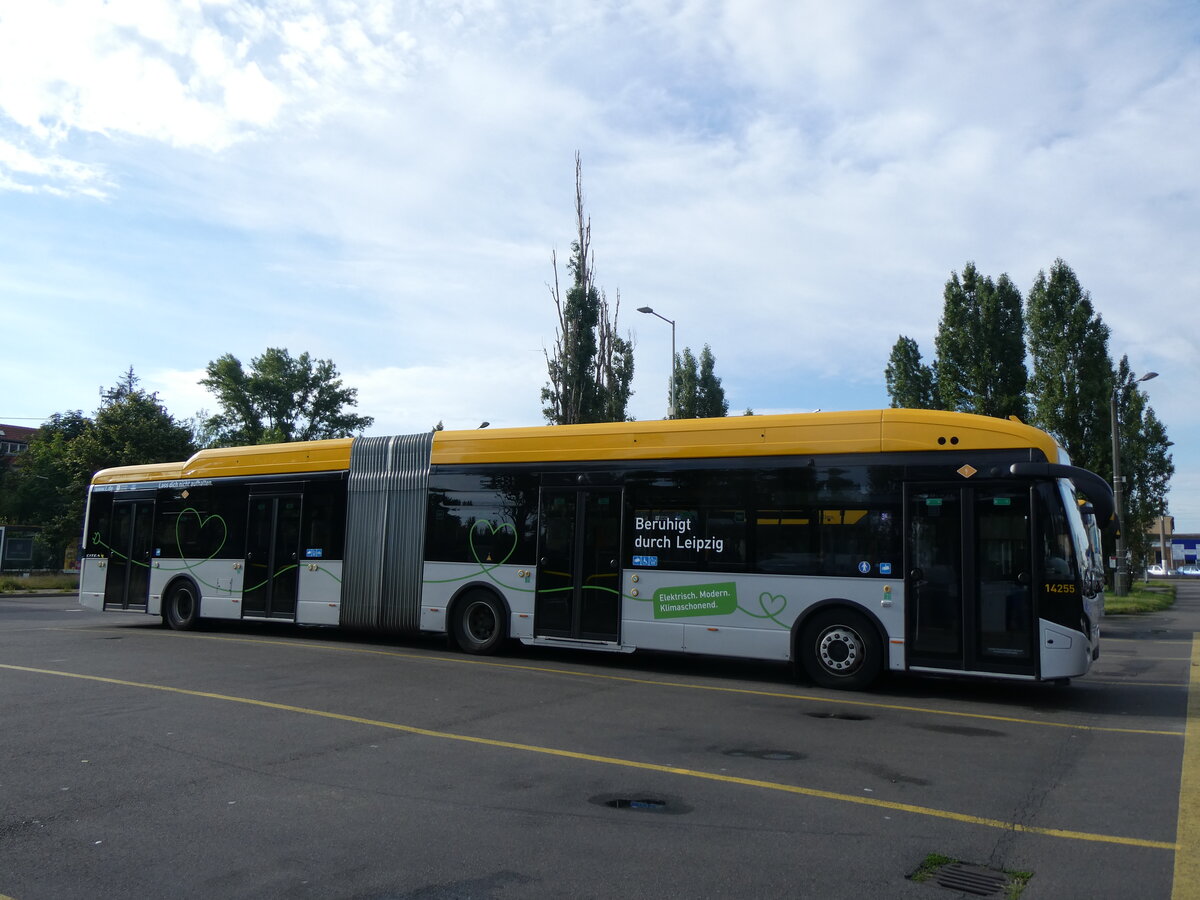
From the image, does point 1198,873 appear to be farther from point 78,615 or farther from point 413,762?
point 78,615

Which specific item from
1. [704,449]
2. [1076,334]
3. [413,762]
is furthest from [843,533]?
[1076,334]

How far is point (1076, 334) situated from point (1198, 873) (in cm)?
3537

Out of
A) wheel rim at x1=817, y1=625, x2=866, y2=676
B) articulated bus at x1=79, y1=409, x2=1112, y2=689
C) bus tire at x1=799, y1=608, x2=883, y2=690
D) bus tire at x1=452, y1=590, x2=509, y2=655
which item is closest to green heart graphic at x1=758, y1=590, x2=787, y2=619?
articulated bus at x1=79, y1=409, x2=1112, y2=689

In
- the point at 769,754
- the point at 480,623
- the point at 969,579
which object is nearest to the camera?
the point at 769,754

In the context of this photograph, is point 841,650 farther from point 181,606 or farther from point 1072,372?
point 1072,372

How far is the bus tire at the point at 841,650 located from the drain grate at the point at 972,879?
5.79 metres

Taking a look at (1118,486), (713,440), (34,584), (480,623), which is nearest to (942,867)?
(713,440)

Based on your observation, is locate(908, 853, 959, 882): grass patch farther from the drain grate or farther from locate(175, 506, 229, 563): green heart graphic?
locate(175, 506, 229, 563): green heart graphic

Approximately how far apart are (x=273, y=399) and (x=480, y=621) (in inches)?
1772

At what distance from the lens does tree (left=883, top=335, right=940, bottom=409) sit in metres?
41.1

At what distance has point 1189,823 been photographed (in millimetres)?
5727

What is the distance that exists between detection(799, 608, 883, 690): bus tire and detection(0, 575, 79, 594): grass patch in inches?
1321

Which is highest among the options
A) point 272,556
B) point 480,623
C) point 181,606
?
point 272,556

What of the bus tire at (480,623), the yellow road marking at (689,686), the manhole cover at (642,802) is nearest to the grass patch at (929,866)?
the manhole cover at (642,802)
